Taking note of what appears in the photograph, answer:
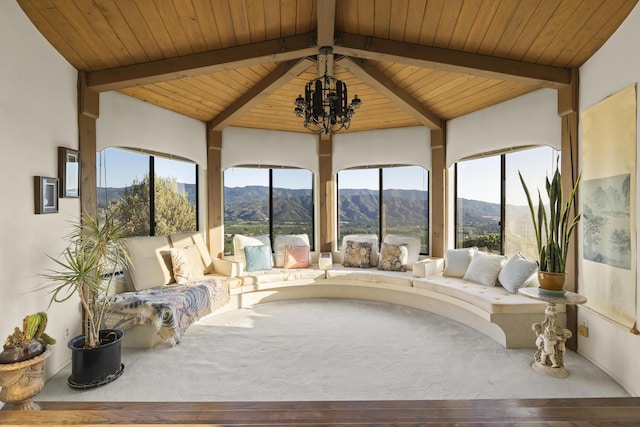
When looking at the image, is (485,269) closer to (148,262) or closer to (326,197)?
(326,197)

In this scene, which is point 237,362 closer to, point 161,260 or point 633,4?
point 161,260

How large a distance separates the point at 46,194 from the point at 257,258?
3.03 meters

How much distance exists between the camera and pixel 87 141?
354 centimetres

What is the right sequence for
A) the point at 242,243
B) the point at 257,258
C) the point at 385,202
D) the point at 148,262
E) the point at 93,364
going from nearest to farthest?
the point at 93,364, the point at 148,262, the point at 257,258, the point at 242,243, the point at 385,202

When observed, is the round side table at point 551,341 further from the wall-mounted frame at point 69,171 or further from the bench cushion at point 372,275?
the wall-mounted frame at point 69,171

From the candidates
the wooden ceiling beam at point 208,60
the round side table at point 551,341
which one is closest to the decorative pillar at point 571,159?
the round side table at point 551,341

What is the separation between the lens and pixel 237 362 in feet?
10.8

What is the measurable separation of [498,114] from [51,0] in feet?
16.0

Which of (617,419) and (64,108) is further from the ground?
(64,108)

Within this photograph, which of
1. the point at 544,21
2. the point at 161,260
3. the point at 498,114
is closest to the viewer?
the point at 544,21

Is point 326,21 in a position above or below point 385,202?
above

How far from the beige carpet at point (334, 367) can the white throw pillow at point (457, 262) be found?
77cm

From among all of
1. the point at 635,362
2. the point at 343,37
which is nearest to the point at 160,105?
the point at 343,37

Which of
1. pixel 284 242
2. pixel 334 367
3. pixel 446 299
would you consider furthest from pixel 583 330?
pixel 284 242
